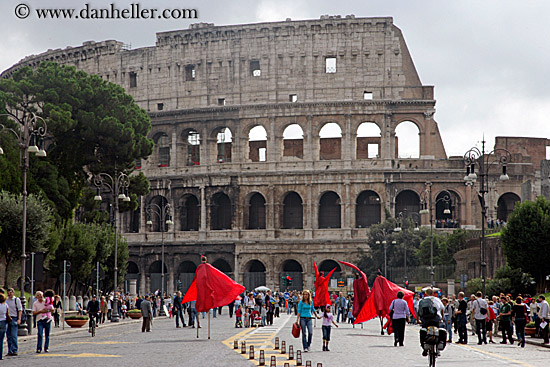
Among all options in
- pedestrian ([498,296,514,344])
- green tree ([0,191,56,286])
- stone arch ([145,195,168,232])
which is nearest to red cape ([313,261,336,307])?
pedestrian ([498,296,514,344])

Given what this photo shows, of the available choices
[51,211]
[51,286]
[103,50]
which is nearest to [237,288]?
[51,211]

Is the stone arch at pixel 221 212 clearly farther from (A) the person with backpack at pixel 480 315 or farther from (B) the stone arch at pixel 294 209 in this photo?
(A) the person with backpack at pixel 480 315

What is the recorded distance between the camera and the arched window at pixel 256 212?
67938 millimetres

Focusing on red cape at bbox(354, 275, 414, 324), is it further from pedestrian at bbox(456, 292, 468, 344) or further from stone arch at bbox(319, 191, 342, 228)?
stone arch at bbox(319, 191, 342, 228)

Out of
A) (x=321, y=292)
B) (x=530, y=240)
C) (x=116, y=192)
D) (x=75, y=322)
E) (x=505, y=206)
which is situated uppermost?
(x=505, y=206)

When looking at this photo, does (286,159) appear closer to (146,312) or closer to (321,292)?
(146,312)

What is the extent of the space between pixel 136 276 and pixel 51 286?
21.9 m

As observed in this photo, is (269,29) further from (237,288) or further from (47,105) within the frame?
Result: (237,288)

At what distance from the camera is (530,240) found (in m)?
38.4

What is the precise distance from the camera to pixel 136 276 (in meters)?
68.2

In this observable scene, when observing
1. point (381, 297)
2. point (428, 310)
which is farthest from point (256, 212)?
point (428, 310)

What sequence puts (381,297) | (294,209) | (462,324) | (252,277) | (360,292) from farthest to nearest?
1. (294,209)
2. (252,277)
3. (360,292)
4. (381,297)
5. (462,324)

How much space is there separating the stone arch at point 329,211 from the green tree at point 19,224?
3313 centimetres

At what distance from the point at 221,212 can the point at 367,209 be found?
11157mm
